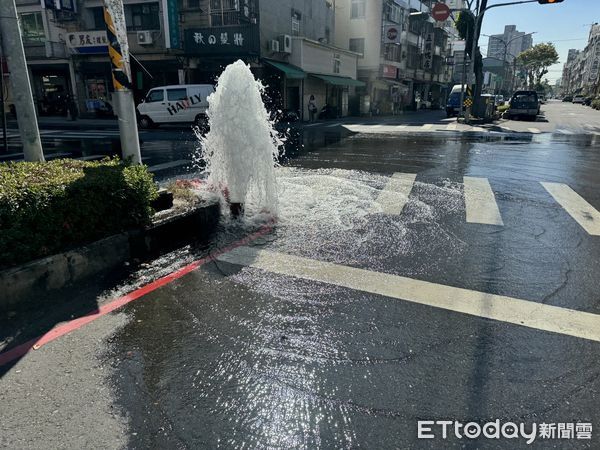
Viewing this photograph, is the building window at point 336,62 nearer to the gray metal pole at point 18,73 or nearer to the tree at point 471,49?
the tree at point 471,49

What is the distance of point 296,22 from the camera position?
99.3ft

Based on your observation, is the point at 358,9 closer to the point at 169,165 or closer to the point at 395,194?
the point at 169,165

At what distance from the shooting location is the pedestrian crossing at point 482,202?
6.36m

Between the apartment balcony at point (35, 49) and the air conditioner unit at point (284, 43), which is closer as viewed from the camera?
the air conditioner unit at point (284, 43)

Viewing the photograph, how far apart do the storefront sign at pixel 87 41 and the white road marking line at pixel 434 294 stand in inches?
1028

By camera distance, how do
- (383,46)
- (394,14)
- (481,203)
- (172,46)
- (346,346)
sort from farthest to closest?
(394,14) → (383,46) → (172,46) → (481,203) → (346,346)

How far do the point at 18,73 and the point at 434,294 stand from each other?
5637 millimetres

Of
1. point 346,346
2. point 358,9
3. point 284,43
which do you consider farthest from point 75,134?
point 358,9

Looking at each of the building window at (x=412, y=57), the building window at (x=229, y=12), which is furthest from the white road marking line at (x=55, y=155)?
the building window at (x=412, y=57)

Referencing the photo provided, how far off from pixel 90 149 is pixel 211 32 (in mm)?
12323

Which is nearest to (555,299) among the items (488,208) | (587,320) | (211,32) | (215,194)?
(587,320)

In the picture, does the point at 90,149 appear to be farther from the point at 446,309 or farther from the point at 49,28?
the point at 49,28

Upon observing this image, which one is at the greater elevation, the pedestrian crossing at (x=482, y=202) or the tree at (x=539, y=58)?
the tree at (x=539, y=58)

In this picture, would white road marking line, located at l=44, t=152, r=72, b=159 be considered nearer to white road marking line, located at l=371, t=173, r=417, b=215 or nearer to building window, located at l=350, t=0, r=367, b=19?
white road marking line, located at l=371, t=173, r=417, b=215
